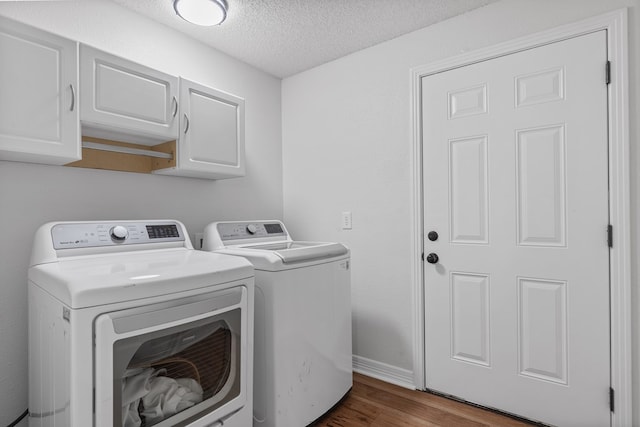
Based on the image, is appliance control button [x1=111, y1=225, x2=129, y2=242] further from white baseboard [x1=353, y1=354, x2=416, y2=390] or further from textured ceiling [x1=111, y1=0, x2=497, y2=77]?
white baseboard [x1=353, y1=354, x2=416, y2=390]

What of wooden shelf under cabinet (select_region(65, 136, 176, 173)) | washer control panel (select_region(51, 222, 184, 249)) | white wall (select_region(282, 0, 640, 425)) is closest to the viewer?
washer control panel (select_region(51, 222, 184, 249))

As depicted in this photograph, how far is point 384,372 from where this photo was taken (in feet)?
7.59

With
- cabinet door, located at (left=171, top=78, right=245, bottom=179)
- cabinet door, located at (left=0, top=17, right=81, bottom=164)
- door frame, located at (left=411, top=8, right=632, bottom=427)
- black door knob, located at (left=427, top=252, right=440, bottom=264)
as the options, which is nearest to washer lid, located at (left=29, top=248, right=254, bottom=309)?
cabinet door, located at (left=0, top=17, right=81, bottom=164)

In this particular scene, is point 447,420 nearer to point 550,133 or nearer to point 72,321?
point 550,133

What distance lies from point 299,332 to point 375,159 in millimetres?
1267

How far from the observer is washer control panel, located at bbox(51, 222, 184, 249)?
1.52 meters

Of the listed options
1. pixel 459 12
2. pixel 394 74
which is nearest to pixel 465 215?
pixel 394 74

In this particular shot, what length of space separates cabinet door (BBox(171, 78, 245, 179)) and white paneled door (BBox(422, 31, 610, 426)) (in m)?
1.19

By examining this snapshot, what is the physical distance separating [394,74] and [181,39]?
1391mm

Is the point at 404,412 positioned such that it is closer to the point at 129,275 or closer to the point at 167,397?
the point at 167,397

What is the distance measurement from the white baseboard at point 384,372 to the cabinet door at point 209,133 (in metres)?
1.54

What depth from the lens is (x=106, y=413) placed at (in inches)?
42.3

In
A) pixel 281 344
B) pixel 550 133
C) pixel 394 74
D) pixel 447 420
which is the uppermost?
pixel 394 74

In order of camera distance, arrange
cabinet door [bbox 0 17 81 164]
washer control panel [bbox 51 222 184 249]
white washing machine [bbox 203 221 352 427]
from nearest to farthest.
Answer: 1. cabinet door [bbox 0 17 81 164]
2. washer control panel [bbox 51 222 184 249]
3. white washing machine [bbox 203 221 352 427]
